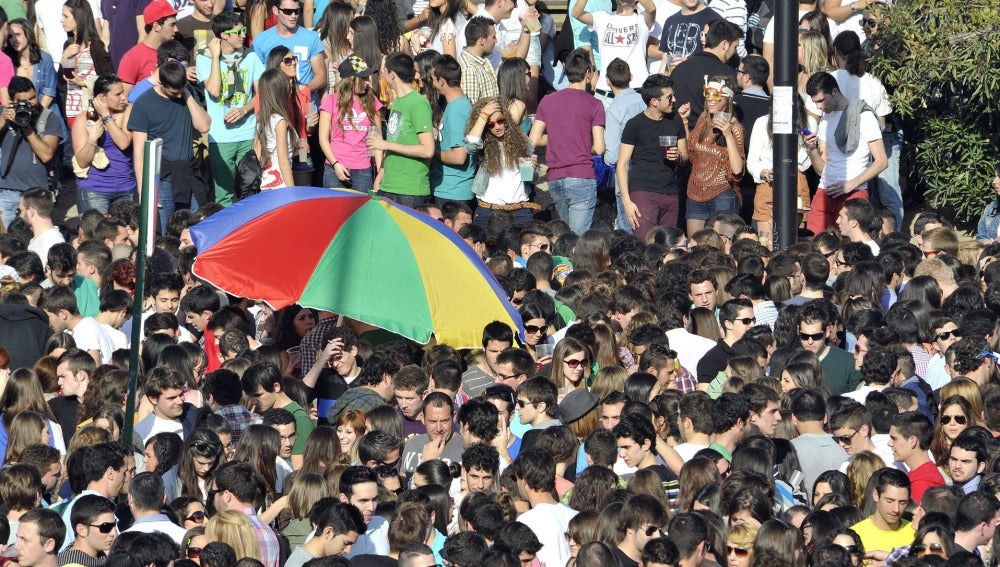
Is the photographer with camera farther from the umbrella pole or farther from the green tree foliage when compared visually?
the green tree foliage

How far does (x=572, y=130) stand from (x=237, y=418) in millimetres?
5974

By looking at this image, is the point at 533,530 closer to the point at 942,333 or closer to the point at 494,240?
the point at 942,333

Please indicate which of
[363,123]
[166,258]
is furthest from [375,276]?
[363,123]

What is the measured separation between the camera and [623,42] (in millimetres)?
16047

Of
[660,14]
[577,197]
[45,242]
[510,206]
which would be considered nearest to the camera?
[45,242]

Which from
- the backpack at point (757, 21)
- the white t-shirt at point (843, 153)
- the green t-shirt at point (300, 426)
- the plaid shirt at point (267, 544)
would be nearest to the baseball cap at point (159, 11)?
the backpack at point (757, 21)

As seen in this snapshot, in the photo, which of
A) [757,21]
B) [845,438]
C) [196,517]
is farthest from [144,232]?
[757,21]

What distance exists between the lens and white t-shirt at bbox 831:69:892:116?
49.1ft

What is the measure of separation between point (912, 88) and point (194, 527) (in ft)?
30.2

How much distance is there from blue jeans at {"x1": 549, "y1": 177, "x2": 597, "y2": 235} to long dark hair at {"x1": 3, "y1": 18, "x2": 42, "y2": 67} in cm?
508

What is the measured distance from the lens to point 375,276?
1066cm

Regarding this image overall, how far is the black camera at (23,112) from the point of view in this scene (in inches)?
569

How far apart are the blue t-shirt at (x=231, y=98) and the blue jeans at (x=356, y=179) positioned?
2.49 feet

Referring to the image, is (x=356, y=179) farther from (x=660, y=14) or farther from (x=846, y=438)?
(x=846, y=438)
